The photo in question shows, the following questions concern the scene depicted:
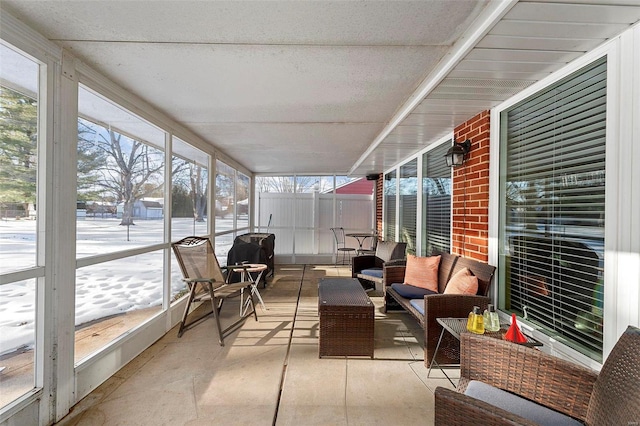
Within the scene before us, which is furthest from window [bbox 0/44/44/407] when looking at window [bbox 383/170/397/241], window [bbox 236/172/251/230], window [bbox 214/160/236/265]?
window [bbox 383/170/397/241]

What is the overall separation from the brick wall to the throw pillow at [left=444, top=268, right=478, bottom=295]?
249 mm

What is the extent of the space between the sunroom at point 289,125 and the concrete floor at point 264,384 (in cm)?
28

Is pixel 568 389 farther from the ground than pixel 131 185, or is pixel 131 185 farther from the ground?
pixel 131 185

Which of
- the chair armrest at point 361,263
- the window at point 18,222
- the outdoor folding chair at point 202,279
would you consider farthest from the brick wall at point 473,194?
the window at point 18,222

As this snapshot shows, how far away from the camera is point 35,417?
1.86 m

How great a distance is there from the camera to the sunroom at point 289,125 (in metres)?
1.67

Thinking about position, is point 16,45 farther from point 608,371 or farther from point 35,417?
point 608,371

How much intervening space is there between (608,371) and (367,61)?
209 cm

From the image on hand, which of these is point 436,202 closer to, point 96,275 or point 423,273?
point 423,273

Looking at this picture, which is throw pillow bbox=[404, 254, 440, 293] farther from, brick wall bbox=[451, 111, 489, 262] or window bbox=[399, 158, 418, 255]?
A: window bbox=[399, 158, 418, 255]

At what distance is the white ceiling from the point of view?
1581 mm

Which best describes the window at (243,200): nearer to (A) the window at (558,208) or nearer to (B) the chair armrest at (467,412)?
(A) the window at (558,208)

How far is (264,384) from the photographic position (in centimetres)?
239

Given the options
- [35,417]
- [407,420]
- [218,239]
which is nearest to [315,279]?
[218,239]
